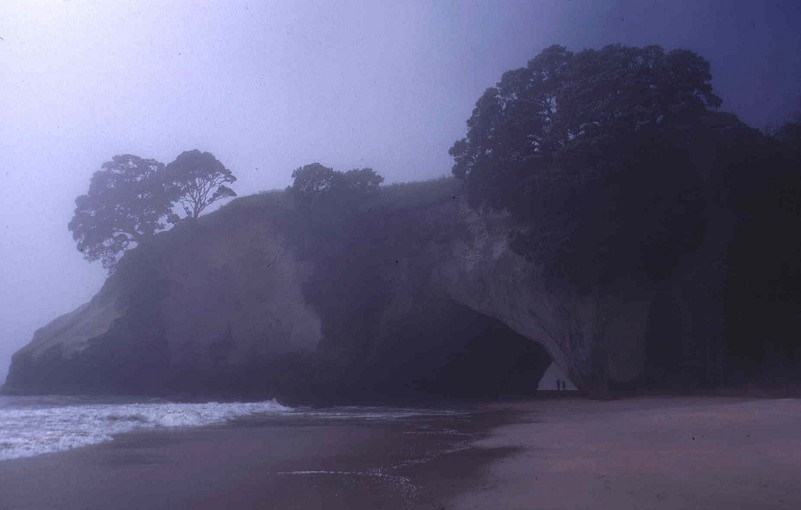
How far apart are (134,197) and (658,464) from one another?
31106 millimetres

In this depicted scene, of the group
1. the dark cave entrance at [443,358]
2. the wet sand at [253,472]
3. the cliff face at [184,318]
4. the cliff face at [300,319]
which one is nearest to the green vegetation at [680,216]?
the cliff face at [300,319]

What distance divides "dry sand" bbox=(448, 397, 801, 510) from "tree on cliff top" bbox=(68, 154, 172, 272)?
26.0 meters

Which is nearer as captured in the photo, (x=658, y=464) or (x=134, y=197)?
(x=658, y=464)

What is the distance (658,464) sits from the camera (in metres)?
7.50

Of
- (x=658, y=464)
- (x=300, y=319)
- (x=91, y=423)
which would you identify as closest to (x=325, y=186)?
(x=300, y=319)

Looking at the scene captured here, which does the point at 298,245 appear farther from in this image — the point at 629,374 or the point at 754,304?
the point at 754,304

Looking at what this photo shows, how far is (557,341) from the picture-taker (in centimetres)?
2427

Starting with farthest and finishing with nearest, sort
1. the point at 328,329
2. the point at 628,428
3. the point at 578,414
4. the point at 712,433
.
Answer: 1. the point at 328,329
2. the point at 578,414
3. the point at 628,428
4. the point at 712,433

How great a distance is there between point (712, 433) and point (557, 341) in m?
14.7

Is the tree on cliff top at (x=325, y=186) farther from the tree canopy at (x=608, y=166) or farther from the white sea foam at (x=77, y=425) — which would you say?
the white sea foam at (x=77, y=425)

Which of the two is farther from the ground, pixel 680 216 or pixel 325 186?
pixel 325 186

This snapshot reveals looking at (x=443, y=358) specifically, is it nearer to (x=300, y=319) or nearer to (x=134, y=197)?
(x=300, y=319)

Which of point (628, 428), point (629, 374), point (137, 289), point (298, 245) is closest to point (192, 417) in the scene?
point (628, 428)

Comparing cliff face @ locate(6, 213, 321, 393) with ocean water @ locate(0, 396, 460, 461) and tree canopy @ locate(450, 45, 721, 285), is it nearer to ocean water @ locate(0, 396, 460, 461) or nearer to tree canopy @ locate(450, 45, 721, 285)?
ocean water @ locate(0, 396, 460, 461)
